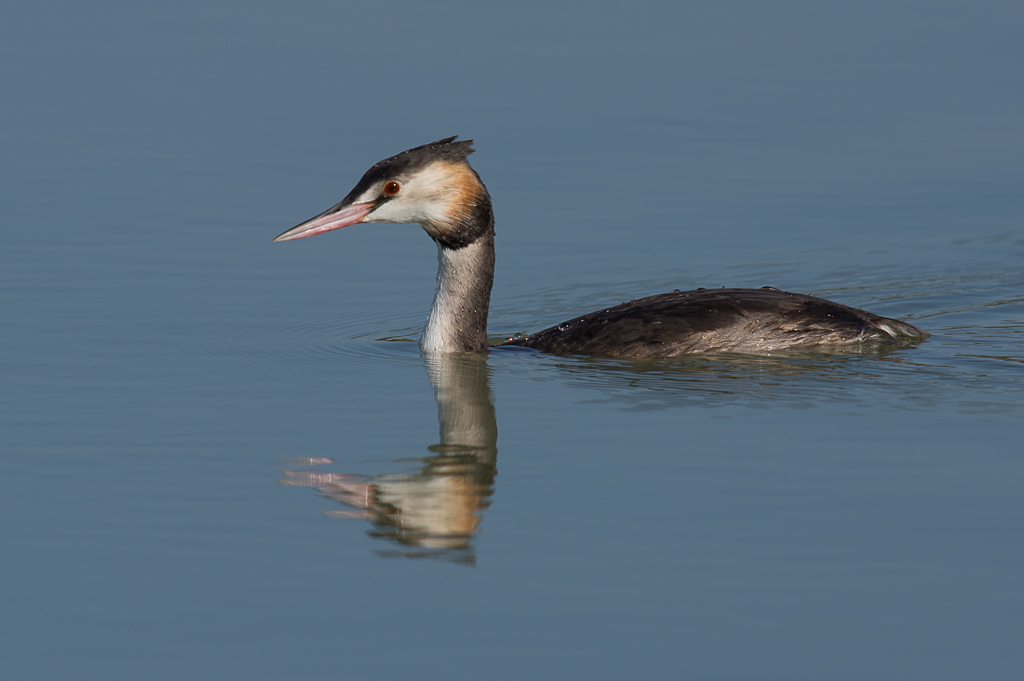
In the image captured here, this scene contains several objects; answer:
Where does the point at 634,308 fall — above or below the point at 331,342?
above

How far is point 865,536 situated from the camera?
24.3ft

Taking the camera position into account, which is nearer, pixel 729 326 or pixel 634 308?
pixel 729 326

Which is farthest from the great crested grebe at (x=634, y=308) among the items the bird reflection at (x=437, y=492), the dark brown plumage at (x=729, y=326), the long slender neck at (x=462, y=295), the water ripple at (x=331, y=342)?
the bird reflection at (x=437, y=492)

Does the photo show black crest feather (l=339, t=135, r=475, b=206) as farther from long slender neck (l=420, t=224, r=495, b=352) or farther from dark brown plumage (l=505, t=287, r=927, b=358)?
dark brown plumage (l=505, t=287, r=927, b=358)

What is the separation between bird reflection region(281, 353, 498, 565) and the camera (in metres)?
7.62

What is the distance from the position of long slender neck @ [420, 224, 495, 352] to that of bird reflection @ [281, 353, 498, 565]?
1.61 meters

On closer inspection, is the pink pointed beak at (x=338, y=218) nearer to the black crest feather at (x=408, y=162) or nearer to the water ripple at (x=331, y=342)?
the black crest feather at (x=408, y=162)

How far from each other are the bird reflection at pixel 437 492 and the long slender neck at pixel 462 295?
1606 mm

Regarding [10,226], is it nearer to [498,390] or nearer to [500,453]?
[498,390]

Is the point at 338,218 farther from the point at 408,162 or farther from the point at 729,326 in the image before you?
the point at 729,326

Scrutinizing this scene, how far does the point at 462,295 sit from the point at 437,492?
3.55 metres

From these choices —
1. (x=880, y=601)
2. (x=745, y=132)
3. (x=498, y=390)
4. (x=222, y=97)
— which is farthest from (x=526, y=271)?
(x=880, y=601)

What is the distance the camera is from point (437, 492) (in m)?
8.40

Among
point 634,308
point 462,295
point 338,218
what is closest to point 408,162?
point 338,218
